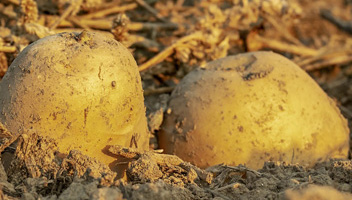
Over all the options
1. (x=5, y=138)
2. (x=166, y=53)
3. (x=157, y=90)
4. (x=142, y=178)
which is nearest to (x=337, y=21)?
(x=166, y=53)

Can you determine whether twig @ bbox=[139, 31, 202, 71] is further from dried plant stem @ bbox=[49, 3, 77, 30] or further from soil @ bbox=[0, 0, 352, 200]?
dried plant stem @ bbox=[49, 3, 77, 30]

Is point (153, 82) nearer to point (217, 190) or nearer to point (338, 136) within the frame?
point (338, 136)

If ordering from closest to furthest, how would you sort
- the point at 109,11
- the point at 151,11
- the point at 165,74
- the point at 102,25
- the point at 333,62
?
the point at 165,74, the point at 102,25, the point at 109,11, the point at 151,11, the point at 333,62

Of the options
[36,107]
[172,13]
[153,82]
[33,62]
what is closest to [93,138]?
[36,107]

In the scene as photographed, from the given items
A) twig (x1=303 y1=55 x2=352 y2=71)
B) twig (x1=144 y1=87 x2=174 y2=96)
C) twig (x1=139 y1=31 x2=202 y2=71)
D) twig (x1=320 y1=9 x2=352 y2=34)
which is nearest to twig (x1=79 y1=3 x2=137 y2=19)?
twig (x1=139 y1=31 x2=202 y2=71)

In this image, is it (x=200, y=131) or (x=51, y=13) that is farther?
(x=51, y=13)

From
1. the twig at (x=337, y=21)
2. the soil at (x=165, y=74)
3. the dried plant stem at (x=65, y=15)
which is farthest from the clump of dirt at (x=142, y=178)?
the twig at (x=337, y=21)

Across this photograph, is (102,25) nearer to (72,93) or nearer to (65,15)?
(65,15)
